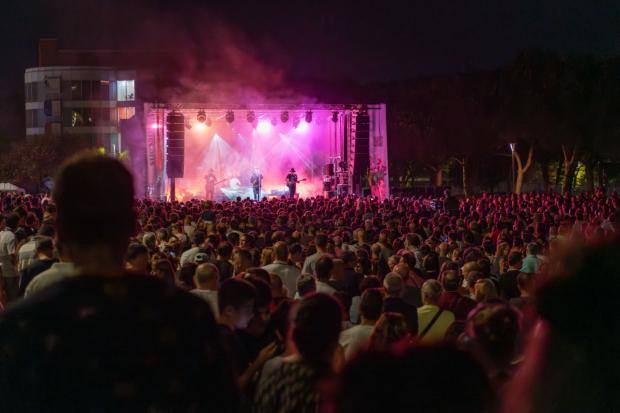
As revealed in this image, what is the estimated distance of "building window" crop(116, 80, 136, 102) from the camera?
253 feet

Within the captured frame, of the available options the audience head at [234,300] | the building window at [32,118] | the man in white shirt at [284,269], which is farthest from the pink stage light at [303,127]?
the building window at [32,118]

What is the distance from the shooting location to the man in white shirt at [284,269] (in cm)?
866

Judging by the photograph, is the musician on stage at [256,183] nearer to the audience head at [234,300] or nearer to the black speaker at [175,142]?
the black speaker at [175,142]

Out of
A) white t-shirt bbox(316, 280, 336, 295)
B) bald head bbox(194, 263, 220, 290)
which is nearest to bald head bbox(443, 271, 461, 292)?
white t-shirt bbox(316, 280, 336, 295)

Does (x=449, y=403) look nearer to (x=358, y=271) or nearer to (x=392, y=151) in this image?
(x=358, y=271)

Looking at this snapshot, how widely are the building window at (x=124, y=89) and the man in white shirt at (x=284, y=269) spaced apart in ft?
230

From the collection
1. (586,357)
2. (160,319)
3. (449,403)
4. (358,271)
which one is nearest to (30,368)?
(160,319)

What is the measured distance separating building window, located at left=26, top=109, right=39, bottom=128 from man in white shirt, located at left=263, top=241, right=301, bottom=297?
75555mm

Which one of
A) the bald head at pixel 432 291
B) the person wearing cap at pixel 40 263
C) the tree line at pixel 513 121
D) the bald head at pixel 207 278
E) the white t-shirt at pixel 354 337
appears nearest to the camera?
the white t-shirt at pixel 354 337

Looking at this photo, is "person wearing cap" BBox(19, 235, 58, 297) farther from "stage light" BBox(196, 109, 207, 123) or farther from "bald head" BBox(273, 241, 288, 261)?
"stage light" BBox(196, 109, 207, 123)

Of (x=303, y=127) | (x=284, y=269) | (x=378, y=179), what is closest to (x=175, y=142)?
(x=303, y=127)

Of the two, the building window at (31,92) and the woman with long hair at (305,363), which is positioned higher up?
the building window at (31,92)

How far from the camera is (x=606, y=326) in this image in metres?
2.05

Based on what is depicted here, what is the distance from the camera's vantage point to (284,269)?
346 inches
